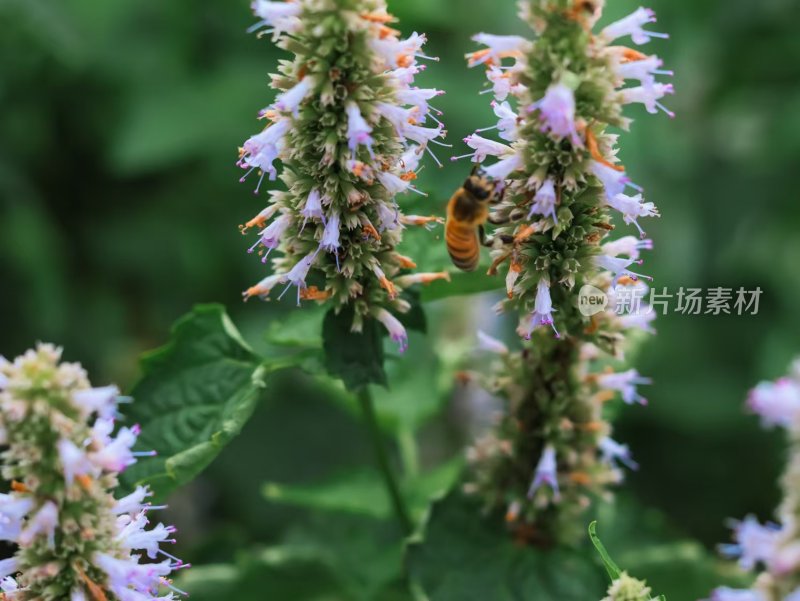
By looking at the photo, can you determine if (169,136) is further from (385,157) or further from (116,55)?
(385,157)

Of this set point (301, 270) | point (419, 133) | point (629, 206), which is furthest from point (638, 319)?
point (301, 270)

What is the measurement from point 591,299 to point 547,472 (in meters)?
0.47

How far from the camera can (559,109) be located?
1890 millimetres

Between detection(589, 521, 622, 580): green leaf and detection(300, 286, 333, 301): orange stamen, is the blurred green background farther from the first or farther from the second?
detection(589, 521, 622, 580): green leaf

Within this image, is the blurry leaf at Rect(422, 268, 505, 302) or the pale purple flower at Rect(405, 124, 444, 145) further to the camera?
the blurry leaf at Rect(422, 268, 505, 302)

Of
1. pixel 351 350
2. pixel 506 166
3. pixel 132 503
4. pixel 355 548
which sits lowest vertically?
pixel 355 548

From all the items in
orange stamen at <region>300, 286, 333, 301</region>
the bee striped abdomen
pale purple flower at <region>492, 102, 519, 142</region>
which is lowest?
orange stamen at <region>300, 286, 333, 301</region>

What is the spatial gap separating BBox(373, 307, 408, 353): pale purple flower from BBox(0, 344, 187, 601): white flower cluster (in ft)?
2.19

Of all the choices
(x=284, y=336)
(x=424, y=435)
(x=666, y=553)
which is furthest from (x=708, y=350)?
(x=284, y=336)

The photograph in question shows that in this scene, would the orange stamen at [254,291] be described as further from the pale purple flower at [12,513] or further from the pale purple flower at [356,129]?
the pale purple flower at [12,513]

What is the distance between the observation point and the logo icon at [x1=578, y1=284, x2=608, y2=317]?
2232mm

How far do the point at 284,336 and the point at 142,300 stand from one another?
254cm

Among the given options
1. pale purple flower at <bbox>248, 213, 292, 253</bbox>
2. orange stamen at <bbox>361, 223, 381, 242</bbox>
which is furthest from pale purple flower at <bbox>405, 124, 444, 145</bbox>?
pale purple flower at <bbox>248, 213, 292, 253</bbox>

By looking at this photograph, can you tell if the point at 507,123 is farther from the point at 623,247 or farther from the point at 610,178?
the point at 623,247
